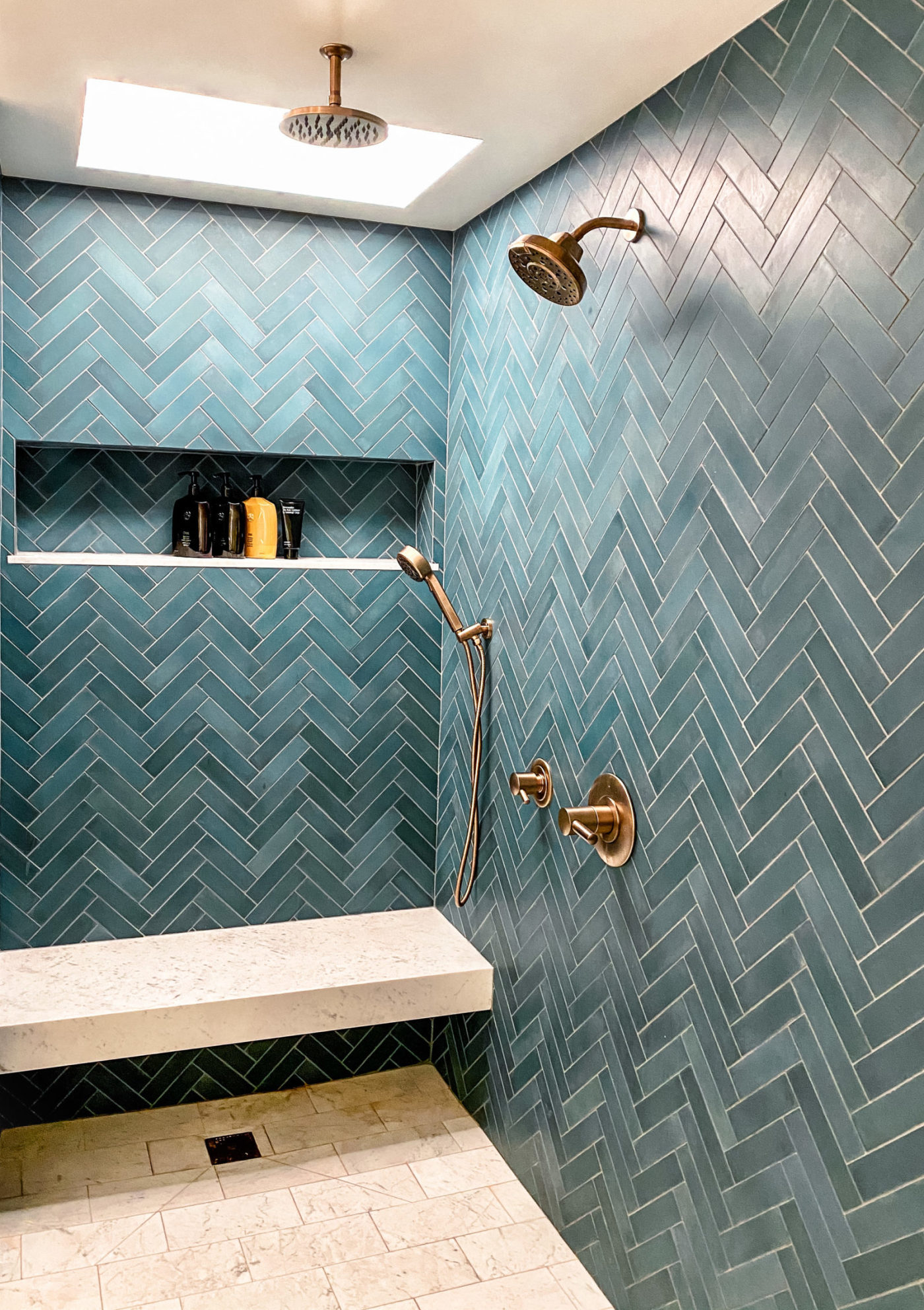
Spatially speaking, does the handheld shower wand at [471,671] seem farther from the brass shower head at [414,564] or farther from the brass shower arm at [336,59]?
the brass shower arm at [336,59]

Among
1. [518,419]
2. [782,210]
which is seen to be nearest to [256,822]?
[518,419]

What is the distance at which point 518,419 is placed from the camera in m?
2.96

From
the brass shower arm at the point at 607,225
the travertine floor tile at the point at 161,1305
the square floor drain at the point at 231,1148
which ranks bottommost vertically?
the travertine floor tile at the point at 161,1305

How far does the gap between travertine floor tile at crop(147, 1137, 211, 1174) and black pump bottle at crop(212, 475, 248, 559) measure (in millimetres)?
1723

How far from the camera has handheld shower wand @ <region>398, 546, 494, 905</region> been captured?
3025mm

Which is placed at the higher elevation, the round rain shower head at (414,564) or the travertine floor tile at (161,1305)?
the round rain shower head at (414,564)

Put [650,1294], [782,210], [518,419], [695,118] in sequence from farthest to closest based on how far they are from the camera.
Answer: [518,419] → [650,1294] → [695,118] → [782,210]

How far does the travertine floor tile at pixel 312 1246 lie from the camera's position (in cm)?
255

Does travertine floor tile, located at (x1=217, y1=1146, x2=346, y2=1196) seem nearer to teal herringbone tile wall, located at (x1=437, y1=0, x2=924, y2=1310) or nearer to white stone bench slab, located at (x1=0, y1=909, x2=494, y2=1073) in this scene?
white stone bench slab, located at (x1=0, y1=909, x2=494, y2=1073)

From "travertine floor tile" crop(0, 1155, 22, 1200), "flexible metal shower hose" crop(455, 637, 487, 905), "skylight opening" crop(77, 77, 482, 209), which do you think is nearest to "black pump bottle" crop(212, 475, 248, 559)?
"flexible metal shower hose" crop(455, 637, 487, 905)

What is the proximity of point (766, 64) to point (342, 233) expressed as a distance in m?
1.70

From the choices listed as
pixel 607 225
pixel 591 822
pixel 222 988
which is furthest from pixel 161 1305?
pixel 607 225

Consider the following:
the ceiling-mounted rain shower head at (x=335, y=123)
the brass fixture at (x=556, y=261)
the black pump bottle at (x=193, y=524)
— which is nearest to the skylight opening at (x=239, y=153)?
the ceiling-mounted rain shower head at (x=335, y=123)

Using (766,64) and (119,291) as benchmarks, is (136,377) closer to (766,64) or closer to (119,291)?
(119,291)
